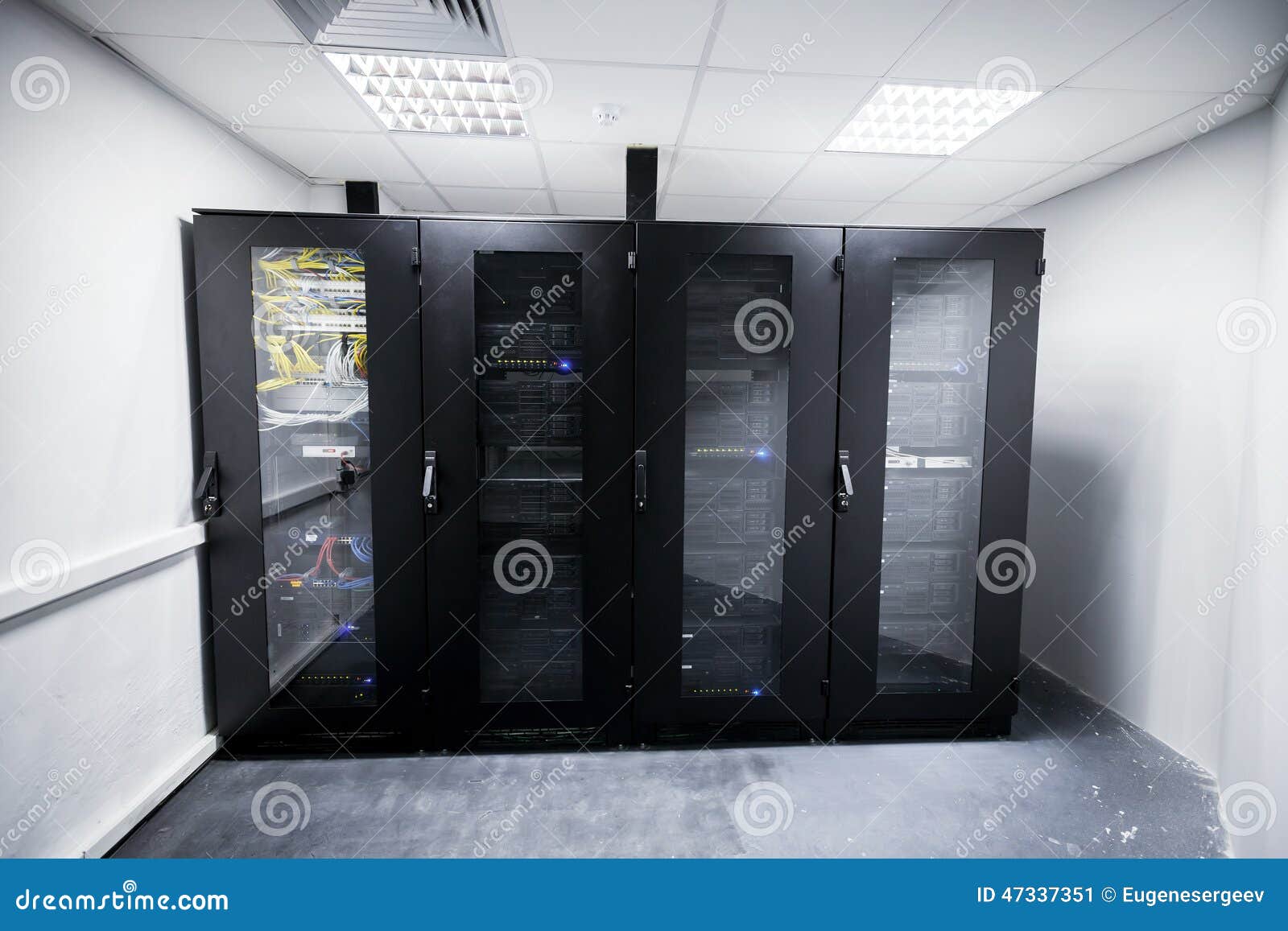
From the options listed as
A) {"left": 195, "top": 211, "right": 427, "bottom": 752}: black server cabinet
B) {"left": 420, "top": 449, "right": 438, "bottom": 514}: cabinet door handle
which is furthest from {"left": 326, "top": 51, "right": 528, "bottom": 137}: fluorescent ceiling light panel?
{"left": 420, "top": 449, "right": 438, "bottom": 514}: cabinet door handle

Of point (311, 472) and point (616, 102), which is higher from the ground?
point (616, 102)

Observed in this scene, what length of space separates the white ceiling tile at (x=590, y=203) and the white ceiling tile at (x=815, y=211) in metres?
0.92

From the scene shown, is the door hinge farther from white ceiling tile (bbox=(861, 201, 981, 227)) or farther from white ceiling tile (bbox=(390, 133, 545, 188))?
white ceiling tile (bbox=(861, 201, 981, 227))

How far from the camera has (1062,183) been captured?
309 cm

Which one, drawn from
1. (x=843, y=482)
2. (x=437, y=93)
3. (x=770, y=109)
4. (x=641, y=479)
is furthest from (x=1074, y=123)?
(x=437, y=93)

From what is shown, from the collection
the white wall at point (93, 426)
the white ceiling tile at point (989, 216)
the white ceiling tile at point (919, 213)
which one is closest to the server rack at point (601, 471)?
the white wall at point (93, 426)

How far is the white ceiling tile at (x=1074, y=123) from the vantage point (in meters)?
2.17

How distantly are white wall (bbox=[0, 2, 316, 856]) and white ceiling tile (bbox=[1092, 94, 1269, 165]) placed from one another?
3.89 m

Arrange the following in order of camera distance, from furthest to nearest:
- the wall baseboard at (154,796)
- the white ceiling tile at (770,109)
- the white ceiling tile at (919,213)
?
1. the white ceiling tile at (919,213)
2. the white ceiling tile at (770,109)
3. the wall baseboard at (154,796)

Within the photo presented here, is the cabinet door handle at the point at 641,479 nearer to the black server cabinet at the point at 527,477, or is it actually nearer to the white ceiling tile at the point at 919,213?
the black server cabinet at the point at 527,477

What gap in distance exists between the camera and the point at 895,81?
6.93 ft

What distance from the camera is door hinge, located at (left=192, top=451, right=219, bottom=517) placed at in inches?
89.1

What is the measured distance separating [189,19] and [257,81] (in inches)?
14.1

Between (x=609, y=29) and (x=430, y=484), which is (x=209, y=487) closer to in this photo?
(x=430, y=484)
